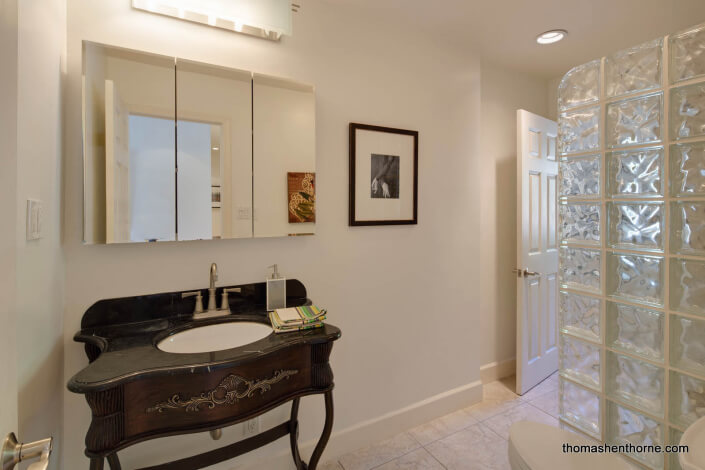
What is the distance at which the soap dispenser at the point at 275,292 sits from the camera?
5.02 feet

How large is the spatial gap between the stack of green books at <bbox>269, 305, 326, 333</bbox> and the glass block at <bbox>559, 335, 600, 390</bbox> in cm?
→ 103

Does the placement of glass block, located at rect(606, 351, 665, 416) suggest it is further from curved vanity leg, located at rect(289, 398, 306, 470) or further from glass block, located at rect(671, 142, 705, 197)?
curved vanity leg, located at rect(289, 398, 306, 470)

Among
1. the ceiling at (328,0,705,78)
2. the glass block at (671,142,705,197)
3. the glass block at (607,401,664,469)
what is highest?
the ceiling at (328,0,705,78)

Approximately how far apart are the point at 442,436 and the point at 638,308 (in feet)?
4.36

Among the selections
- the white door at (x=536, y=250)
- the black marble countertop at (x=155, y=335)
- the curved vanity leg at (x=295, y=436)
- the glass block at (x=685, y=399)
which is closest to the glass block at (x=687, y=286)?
the glass block at (x=685, y=399)

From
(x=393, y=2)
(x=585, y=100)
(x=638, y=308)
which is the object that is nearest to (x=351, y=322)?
(x=638, y=308)

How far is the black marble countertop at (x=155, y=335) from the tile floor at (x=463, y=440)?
3.13 feet

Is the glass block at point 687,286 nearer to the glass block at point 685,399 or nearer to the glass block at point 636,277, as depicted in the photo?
the glass block at point 636,277

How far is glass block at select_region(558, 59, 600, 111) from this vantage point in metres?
1.30

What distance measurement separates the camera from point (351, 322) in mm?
1882

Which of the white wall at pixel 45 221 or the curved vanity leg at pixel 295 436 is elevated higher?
the white wall at pixel 45 221

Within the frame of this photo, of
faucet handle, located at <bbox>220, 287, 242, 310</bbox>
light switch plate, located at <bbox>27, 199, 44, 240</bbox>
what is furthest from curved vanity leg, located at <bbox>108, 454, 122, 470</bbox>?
light switch plate, located at <bbox>27, 199, 44, 240</bbox>

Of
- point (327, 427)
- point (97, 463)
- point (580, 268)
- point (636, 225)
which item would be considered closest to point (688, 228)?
point (636, 225)

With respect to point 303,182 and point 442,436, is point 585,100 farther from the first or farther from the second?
point 442,436
